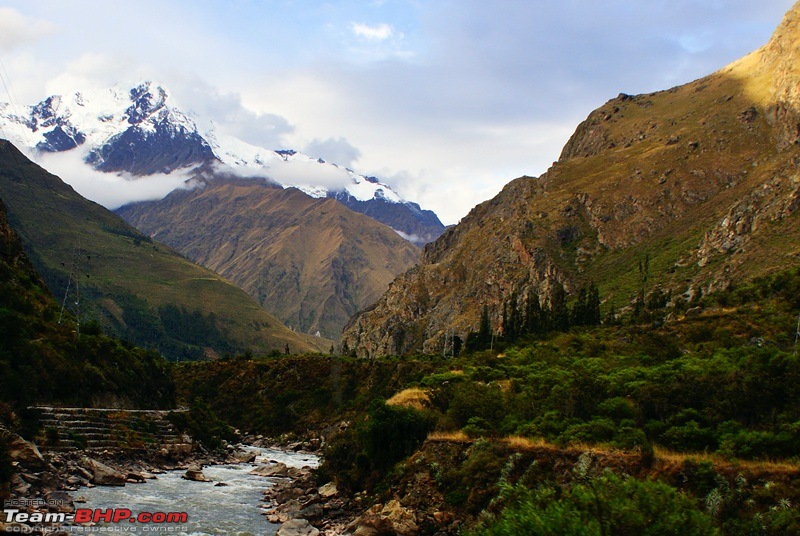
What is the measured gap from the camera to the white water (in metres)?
41.4

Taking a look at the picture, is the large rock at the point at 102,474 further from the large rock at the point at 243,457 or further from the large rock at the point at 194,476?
the large rock at the point at 243,457

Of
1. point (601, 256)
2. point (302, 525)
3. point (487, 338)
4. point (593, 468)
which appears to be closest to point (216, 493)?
point (302, 525)

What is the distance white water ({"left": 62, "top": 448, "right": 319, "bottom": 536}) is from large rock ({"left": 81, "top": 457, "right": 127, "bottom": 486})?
0.92m

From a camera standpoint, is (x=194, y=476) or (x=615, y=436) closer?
(x=615, y=436)

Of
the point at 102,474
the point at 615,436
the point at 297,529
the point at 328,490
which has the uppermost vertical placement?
the point at 615,436

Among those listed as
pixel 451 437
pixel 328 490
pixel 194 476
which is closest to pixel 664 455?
pixel 451 437

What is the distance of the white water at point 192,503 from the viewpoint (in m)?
41.4

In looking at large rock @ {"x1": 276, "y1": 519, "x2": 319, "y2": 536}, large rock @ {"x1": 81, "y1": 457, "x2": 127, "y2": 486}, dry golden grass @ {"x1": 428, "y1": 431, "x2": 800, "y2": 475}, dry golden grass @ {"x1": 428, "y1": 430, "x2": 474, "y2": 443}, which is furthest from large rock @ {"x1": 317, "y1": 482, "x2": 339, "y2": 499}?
large rock @ {"x1": 81, "y1": 457, "x2": 127, "y2": 486}

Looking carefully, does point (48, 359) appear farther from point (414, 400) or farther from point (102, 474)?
point (414, 400)

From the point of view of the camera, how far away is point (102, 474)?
52875 mm

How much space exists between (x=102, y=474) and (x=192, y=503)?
8.52 m

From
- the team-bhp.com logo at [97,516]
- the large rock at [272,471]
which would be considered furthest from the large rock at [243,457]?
the team-bhp.com logo at [97,516]

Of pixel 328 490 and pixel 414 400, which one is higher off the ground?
pixel 414 400

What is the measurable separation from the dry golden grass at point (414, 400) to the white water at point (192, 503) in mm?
15831
